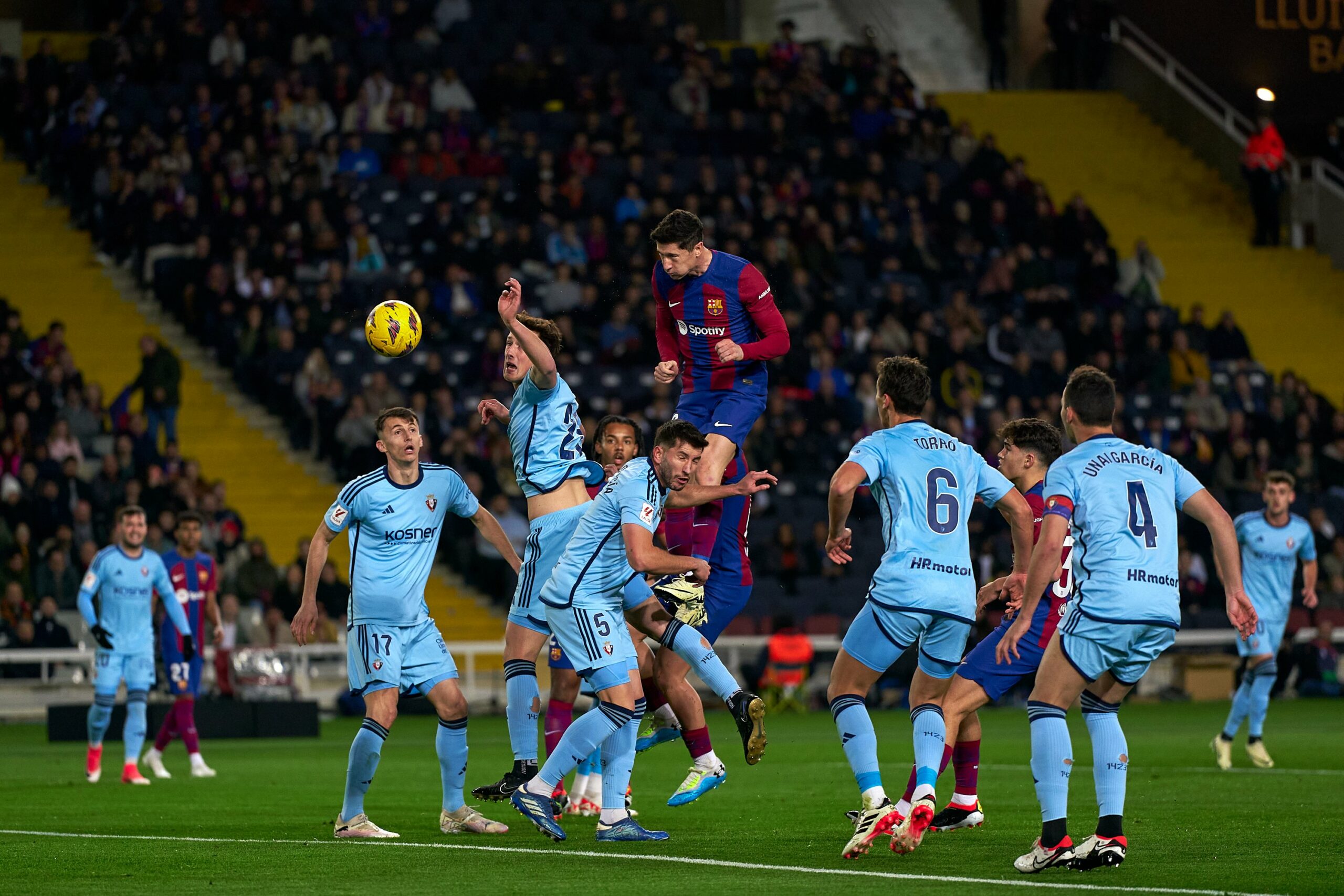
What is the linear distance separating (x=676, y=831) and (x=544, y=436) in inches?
97.7

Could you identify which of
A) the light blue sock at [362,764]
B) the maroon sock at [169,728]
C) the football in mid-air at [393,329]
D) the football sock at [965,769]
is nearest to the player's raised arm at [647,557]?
the light blue sock at [362,764]

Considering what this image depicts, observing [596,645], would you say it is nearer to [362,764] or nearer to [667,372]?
[362,764]

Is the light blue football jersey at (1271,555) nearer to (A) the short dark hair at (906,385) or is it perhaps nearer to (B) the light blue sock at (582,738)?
(A) the short dark hair at (906,385)

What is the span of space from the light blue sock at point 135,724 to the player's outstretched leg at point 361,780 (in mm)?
6158

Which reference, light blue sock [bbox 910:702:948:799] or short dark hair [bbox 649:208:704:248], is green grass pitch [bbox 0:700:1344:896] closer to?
light blue sock [bbox 910:702:948:799]

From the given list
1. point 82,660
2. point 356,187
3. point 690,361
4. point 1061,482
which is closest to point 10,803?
point 690,361

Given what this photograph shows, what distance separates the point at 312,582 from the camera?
34.5 feet

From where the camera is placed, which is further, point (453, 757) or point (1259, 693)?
point (1259, 693)

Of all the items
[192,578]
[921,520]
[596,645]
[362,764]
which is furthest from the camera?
[192,578]

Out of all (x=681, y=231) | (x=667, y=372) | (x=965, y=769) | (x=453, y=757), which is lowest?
(x=965, y=769)

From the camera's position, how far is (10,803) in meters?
13.4

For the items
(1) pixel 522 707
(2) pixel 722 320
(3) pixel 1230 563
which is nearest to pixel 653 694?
(1) pixel 522 707

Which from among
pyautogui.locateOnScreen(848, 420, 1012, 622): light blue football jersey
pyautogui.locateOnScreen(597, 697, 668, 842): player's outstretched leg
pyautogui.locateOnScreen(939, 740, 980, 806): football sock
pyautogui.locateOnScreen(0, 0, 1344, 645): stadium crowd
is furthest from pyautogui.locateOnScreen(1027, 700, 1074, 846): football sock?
pyautogui.locateOnScreen(0, 0, 1344, 645): stadium crowd

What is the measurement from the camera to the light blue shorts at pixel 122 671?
16.6 m
